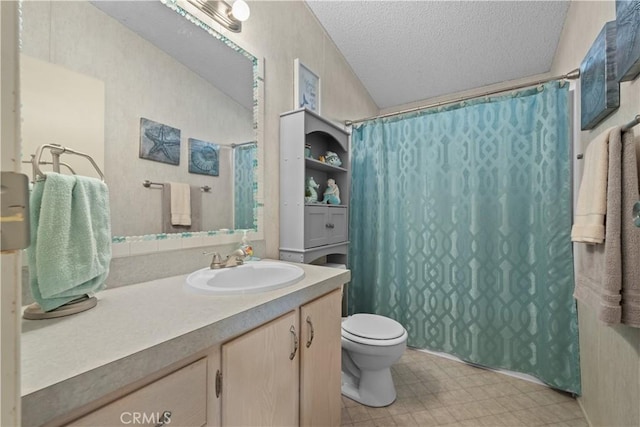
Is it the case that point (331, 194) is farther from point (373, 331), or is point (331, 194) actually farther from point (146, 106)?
point (146, 106)

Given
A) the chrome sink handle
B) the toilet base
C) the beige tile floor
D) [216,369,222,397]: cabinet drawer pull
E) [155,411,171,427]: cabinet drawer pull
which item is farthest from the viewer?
the toilet base

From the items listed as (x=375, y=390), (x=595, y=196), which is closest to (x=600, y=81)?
(x=595, y=196)

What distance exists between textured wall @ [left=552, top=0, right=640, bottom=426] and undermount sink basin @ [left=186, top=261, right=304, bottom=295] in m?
1.27

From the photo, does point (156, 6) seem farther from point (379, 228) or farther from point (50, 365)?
point (379, 228)

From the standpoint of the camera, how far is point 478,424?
139 cm

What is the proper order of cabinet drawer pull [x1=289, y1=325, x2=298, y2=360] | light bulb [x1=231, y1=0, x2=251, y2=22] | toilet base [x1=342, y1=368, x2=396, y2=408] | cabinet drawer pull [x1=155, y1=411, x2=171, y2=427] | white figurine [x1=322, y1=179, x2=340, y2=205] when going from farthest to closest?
1. white figurine [x1=322, y1=179, x2=340, y2=205]
2. toilet base [x1=342, y1=368, x2=396, y2=408]
3. light bulb [x1=231, y1=0, x2=251, y2=22]
4. cabinet drawer pull [x1=289, y1=325, x2=298, y2=360]
5. cabinet drawer pull [x1=155, y1=411, x2=171, y2=427]

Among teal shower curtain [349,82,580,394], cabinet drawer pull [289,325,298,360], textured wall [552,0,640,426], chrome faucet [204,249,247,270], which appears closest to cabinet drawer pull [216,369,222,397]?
cabinet drawer pull [289,325,298,360]

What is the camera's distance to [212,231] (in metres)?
1.32

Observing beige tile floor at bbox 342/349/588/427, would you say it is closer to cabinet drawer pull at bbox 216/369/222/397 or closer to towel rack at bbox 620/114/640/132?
cabinet drawer pull at bbox 216/369/222/397

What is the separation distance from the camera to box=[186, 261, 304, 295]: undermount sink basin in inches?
36.0

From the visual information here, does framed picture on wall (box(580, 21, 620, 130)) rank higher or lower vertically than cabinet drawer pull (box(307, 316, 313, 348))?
higher

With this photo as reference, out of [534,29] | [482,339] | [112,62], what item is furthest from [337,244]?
[534,29]

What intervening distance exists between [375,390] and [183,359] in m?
1.30

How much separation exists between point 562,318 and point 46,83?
8.60 feet
